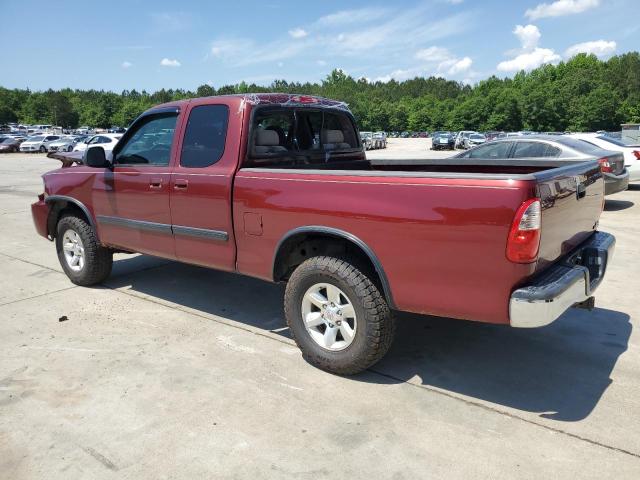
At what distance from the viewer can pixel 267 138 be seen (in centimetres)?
438

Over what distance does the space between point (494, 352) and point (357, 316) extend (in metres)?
1.33

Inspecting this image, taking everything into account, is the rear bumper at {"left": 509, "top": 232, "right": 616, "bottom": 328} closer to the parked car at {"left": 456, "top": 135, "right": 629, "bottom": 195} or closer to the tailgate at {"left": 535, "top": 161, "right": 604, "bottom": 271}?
the tailgate at {"left": 535, "top": 161, "right": 604, "bottom": 271}

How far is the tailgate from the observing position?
2996mm

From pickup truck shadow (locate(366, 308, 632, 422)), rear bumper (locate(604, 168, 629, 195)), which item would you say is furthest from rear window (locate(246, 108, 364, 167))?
rear bumper (locate(604, 168, 629, 195))

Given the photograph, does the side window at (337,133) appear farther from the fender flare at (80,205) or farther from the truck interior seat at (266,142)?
the fender flare at (80,205)

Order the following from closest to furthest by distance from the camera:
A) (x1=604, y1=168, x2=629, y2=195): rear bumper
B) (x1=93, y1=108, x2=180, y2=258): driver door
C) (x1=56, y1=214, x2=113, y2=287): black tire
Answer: (x1=93, y1=108, x2=180, y2=258): driver door
(x1=56, y1=214, x2=113, y2=287): black tire
(x1=604, y1=168, x2=629, y2=195): rear bumper

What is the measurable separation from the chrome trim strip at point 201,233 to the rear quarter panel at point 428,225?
638 mm

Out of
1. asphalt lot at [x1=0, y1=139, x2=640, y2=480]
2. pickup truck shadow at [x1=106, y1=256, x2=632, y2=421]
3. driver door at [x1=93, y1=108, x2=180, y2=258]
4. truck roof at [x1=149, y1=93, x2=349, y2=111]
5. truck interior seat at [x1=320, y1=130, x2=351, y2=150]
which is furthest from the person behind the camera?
truck interior seat at [x1=320, y1=130, x2=351, y2=150]

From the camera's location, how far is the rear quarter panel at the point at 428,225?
114 inches

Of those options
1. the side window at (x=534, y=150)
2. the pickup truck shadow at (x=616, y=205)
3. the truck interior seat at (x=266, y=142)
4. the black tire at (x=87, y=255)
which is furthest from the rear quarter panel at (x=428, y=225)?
the pickup truck shadow at (x=616, y=205)

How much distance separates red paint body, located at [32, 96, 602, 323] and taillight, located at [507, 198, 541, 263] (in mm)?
39

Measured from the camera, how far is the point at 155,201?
15.6 ft

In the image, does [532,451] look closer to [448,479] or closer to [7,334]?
[448,479]

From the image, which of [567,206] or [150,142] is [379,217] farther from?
[150,142]
